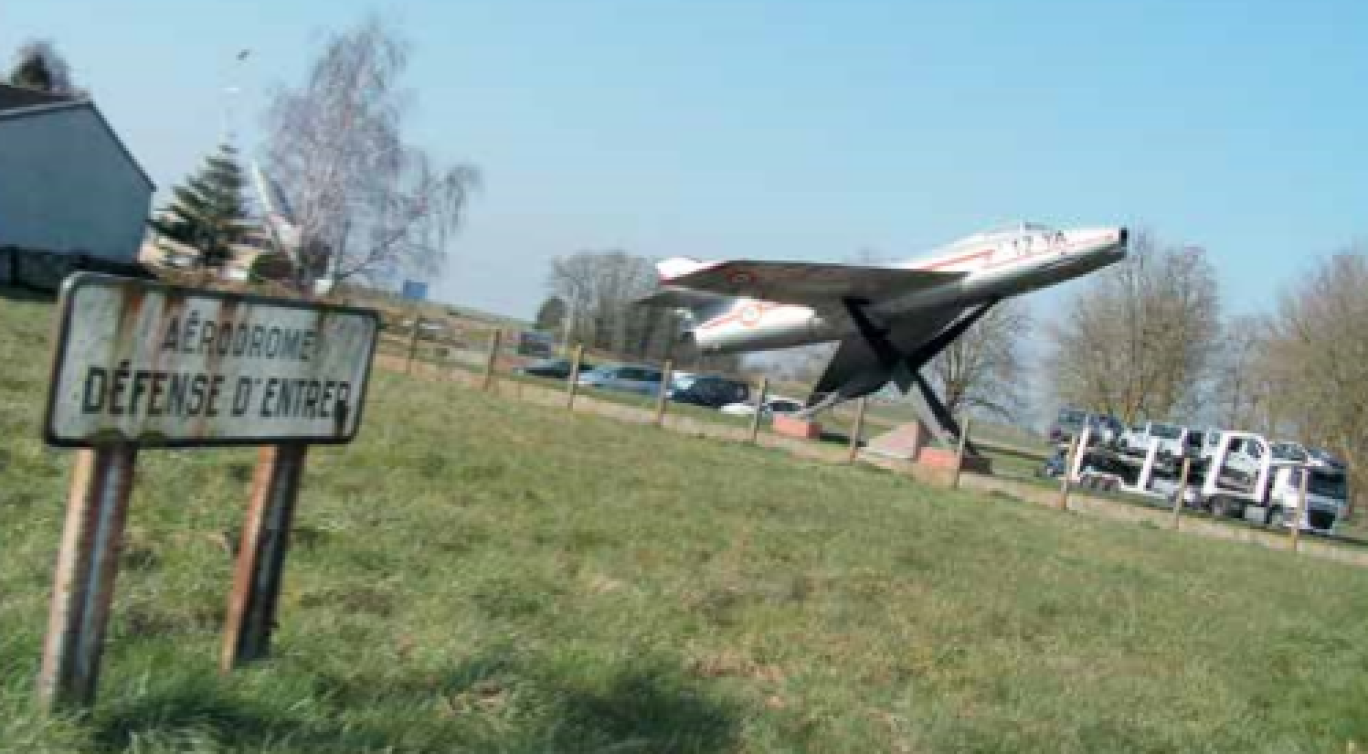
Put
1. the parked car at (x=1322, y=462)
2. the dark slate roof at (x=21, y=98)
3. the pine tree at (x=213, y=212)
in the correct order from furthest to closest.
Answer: the pine tree at (x=213, y=212)
the dark slate roof at (x=21, y=98)
the parked car at (x=1322, y=462)

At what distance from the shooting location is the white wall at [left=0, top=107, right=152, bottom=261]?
1736 inches

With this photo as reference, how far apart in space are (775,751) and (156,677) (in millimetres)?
1841

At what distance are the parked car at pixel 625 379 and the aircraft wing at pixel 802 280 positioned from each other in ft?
86.5

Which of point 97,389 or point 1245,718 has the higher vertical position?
point 97,389

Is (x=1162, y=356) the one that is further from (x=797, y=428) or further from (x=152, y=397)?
(x=152, y=397)

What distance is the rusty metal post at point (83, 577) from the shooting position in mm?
2994

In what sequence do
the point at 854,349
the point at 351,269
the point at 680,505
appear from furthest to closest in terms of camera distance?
the point at 351,269 → the point at 854,349 → the point at 680,505

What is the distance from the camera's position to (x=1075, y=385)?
58.4m

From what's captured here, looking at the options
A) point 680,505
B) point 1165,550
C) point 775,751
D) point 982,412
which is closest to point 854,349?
point 1165,550

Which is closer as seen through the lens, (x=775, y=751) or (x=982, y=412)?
(x=775, y=751)

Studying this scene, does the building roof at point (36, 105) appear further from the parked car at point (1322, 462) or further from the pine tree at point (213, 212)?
the parked car at point (1322, 462)

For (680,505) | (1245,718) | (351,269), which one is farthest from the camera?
(351,269)

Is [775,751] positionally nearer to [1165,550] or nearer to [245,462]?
[245,462]

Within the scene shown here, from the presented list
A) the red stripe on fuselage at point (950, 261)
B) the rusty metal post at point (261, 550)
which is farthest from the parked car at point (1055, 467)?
the rusty metal post at point (261, 550)
